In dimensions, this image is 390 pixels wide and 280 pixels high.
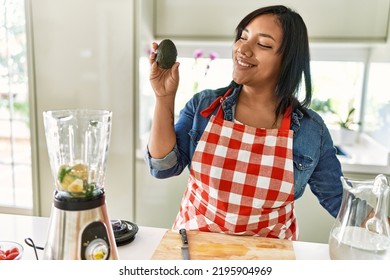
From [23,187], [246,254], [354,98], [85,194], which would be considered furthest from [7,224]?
[354,98]

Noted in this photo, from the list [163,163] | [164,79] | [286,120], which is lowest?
[163,163]

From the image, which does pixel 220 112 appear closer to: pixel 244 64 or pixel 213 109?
pixel 213 109

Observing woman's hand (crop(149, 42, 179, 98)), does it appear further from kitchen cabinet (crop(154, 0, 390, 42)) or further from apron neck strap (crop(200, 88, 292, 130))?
Answer: kitchen cabinet (crop(154, 0, 390, 42))

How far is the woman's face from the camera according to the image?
3.45ft

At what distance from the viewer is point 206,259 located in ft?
2.60

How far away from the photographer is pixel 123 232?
0.88 m

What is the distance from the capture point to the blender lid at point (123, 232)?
0.85 m

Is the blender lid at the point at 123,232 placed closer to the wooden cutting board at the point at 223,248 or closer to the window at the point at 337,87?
the wooden cutting board at the point at 223,248

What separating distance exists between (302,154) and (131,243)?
505 millimetres

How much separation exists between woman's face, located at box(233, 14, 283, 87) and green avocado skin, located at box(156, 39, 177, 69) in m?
0.21

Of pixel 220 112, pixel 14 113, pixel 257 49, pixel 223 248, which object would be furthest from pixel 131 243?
pixel 14 113

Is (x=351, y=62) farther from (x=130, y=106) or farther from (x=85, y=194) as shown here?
(x=85, y=194)

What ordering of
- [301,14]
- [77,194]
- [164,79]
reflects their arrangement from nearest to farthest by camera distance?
[77,194] < [164,79] < [301,14]

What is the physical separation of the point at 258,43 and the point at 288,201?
426 mm
